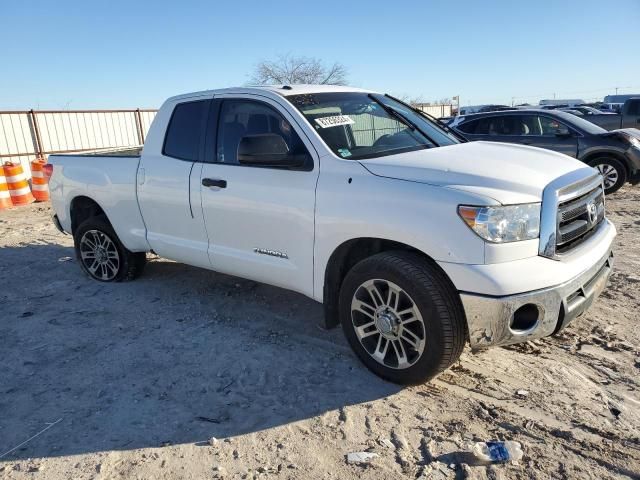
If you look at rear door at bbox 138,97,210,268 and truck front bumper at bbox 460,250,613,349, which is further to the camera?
rear door at bbox 138,97,210,268

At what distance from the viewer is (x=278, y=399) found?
10.7 ft

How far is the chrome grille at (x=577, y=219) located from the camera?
10.0 feet

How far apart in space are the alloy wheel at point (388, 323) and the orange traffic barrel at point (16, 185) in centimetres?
1062

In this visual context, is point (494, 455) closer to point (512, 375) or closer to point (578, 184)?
point (512, 375)

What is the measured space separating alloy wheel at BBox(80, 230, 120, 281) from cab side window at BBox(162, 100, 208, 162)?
1.51 m

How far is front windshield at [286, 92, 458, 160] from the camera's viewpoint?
368cm

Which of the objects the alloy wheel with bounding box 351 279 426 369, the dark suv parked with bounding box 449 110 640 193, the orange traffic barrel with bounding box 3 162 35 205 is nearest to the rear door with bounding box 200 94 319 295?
the alloy wheel with bounding box 351 279 426 369

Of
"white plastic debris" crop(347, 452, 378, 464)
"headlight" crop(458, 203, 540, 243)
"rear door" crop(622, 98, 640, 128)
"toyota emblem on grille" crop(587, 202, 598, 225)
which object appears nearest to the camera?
"white plastic debris" crop(347, 452, 378, 464)

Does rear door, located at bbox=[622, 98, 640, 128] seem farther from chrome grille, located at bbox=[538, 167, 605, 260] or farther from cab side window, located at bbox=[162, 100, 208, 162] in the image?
cab side window, located at bbox=[162, 100, 208, 162]

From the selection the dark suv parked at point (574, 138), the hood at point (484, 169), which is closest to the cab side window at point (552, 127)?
the dark suv parked at point (574, 138)

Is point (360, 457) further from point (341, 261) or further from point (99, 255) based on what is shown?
point (99, 255)

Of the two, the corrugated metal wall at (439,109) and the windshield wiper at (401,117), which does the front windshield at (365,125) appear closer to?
the windshield wiper at (401,117)

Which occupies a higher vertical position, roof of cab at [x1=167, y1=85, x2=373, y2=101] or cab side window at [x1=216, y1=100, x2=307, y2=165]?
roof of cab at [x1=167, y1=85, x2=373, y2=101]

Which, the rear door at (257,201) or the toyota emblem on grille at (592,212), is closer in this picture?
the toyota emblem on grille at (592,212)
